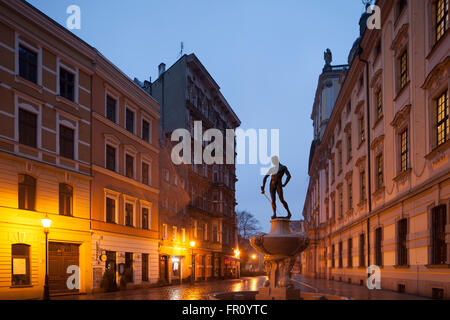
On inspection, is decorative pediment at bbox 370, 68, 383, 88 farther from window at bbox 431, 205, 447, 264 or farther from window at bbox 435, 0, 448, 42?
window at bbox 431, 205, 447, 264

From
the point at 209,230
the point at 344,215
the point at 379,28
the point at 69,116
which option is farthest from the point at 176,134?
the point at 379,28

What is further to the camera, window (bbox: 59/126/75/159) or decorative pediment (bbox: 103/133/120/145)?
decorative pediment (bbox: 103/133/120/145)

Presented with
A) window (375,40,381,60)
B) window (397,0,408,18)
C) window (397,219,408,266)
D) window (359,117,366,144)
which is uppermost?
window (397,0,408,18)

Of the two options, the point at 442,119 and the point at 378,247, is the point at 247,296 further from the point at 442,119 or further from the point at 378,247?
the point at 378,247

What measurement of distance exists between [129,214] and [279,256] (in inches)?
792

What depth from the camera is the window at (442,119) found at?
17.1 metres

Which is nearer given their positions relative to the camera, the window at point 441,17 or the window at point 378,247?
the window at point 441,17

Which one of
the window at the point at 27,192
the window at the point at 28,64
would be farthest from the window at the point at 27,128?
the window at the point at 28,64

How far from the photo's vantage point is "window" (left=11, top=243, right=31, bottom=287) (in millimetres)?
21703

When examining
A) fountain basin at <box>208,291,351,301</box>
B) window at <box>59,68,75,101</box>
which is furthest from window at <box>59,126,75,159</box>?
fountain basin at <box>208,291,351,301</box>

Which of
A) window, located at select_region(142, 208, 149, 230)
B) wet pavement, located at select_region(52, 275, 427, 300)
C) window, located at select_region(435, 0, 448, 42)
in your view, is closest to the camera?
window, located at select_region(435, 0, 448, 42)

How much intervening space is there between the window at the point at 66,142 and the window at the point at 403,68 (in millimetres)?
17158

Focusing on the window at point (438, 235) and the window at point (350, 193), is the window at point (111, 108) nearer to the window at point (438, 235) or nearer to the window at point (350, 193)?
the window at point (350, 193)

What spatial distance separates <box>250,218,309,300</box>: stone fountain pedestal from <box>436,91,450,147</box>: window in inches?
261
